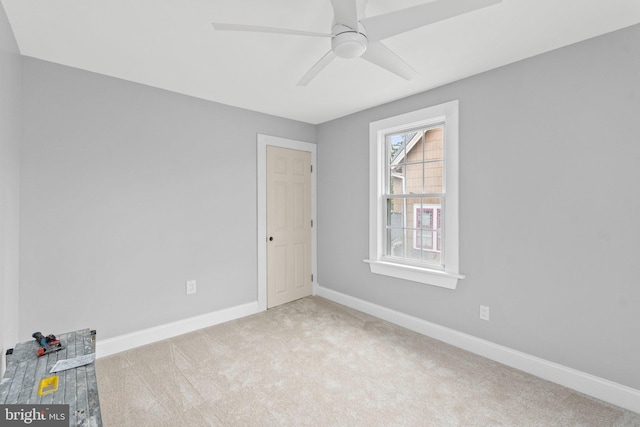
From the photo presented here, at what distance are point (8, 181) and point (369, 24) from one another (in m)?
2.37

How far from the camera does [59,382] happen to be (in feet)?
4.47

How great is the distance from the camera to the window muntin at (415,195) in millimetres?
2996

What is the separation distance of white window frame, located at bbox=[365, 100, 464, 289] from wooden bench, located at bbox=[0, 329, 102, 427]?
263 cm

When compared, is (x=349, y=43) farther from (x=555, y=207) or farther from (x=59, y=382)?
(x=59, y=382)

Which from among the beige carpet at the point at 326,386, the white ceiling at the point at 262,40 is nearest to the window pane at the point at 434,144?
the white ceiling at the point at 262,40

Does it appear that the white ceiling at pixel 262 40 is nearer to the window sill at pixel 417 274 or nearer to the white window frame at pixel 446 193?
the white window frame at pixel 446 193

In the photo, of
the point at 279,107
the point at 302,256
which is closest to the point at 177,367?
the point at 302,256

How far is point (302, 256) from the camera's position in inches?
162

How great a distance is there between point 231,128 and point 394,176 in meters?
1.95

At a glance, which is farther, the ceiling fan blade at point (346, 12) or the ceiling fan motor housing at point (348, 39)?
the ceiling fan motor housing at point (348, 39)

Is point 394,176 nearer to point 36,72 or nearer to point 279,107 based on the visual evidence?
point 279,107

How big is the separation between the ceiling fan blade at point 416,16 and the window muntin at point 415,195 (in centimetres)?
163

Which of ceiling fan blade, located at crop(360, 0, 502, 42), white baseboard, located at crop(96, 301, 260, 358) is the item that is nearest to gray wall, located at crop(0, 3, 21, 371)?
white baseboard, located at crop(96, 301, 260, 358)

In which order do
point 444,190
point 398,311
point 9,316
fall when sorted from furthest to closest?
point 398,311, point 444,190, point 9,316
